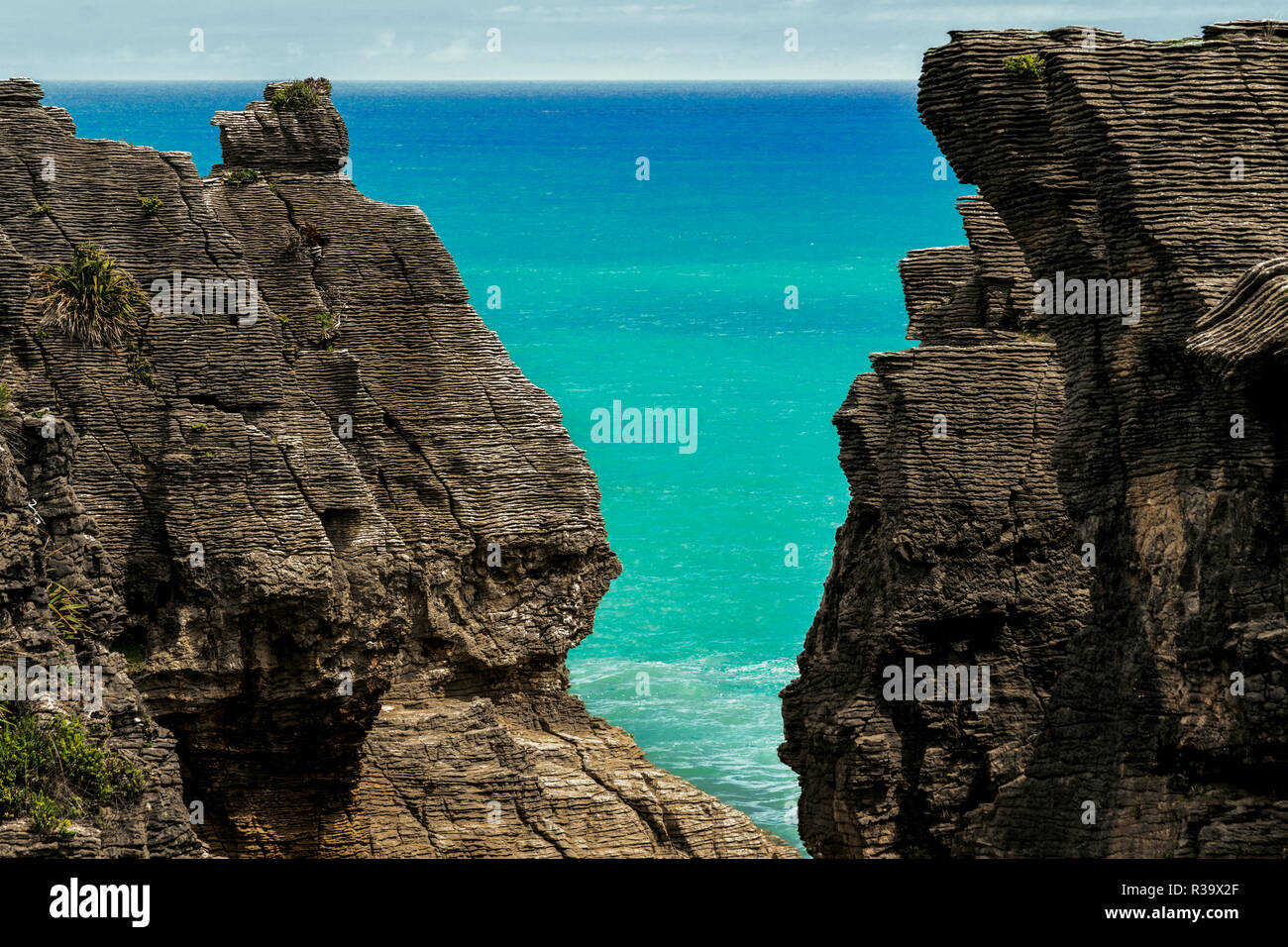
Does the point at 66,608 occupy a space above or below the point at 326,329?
below

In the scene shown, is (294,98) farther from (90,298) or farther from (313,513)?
(313,513)

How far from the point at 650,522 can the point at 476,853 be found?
56.7 metres

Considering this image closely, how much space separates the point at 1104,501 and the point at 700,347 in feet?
300

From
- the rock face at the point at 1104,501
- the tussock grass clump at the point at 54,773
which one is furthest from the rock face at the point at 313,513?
the rock face at the point at 1104,501

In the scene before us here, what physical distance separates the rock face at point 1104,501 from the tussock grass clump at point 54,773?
12.1 meters

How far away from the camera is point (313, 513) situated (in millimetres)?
31969

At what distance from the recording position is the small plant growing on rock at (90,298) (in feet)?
105

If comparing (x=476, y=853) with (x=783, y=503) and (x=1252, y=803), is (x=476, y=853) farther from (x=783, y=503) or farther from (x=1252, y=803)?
(x=783, y=503)

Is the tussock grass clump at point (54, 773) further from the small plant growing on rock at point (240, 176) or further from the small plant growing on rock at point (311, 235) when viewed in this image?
the small plant growing on rock at point (240, 176)

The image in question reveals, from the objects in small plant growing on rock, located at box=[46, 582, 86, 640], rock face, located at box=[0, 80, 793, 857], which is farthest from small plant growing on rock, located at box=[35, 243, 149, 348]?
small plant growing on rock, located at box=[46, 582, 86, 640]

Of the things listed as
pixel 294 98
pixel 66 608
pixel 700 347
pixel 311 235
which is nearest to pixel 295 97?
pixel 294 98

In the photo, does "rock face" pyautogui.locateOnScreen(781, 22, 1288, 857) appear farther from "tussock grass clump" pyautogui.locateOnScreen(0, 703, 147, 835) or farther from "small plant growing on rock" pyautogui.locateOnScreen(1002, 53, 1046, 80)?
"tussock grass clump" pyautogui.locateOnScreen(0, 703, 147, 835)

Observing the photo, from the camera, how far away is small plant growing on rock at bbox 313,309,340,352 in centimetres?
3581

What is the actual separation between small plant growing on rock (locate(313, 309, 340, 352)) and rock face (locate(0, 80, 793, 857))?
0.05 metres
